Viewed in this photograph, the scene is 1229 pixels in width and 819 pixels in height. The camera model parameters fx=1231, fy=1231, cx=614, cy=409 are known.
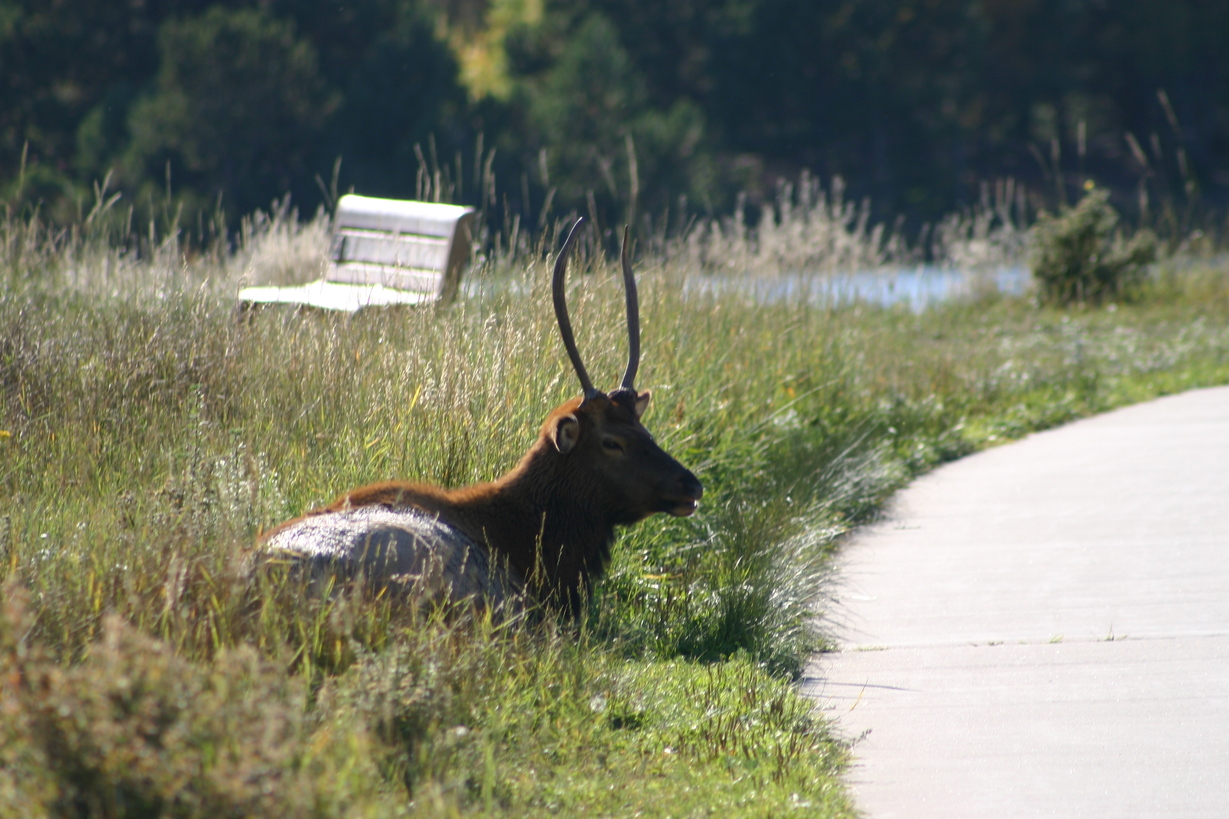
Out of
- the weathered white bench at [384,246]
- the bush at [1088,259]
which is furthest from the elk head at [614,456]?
the bush at [1088,259]

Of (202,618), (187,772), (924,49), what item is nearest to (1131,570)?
(202,618)

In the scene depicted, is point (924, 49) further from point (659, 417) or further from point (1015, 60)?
point (659, 417)

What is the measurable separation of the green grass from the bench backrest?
1774 millimetres

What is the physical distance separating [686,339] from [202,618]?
5.16 m

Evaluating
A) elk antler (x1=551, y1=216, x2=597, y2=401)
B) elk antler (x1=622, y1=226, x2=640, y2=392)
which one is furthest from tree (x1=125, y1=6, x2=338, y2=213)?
elk antler (x1=551, y1=216, x2=597, y2=401)

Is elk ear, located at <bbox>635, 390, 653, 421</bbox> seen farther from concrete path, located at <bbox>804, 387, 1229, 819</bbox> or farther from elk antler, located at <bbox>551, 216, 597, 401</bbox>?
concrete path, located at <bbox>804, 387, 1229, 819</bbox>

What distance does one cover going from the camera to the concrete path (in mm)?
3711

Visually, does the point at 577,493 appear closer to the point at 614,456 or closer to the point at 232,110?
the point at 614,456

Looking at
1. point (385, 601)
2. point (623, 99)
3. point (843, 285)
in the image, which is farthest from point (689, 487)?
point (623, 99)

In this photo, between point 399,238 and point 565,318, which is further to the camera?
point 399,238

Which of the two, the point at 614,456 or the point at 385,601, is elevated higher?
the point at 614,456

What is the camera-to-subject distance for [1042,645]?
5.02 metres

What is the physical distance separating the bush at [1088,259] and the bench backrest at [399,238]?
378 inches

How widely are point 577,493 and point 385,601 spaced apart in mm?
1223
